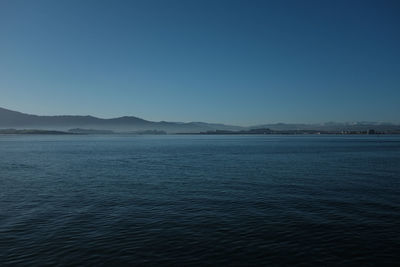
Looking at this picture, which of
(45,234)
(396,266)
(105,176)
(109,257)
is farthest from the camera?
(105,176)

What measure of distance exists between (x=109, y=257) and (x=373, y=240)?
46.9 feet

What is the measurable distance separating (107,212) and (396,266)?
59.1 ft

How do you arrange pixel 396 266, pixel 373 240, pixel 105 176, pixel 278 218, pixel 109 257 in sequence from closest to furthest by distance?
1. pixel 396 266
2. pixel 109 257
3. pixel 373 240
4. pixel 278 218
5. pixel 105 176

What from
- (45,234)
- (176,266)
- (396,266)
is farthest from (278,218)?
(45,234)

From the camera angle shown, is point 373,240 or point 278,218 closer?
point 373,240

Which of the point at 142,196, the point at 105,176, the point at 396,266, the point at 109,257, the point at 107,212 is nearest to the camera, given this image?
the point at 396,266

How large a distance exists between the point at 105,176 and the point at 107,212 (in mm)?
18709

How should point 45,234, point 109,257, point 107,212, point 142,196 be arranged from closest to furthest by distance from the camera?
point 109,257 → point 45,234 → point 107,212 → point 142,196

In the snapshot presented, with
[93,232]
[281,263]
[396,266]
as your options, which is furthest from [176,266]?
[396,266]

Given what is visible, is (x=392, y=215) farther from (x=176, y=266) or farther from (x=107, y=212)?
(x=107, y=212)

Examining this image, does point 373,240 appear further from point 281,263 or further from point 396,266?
point 281,263

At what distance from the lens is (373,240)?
15344 millimetres

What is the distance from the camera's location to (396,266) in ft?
41.4

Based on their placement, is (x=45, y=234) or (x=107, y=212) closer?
(x=45, y=234)
